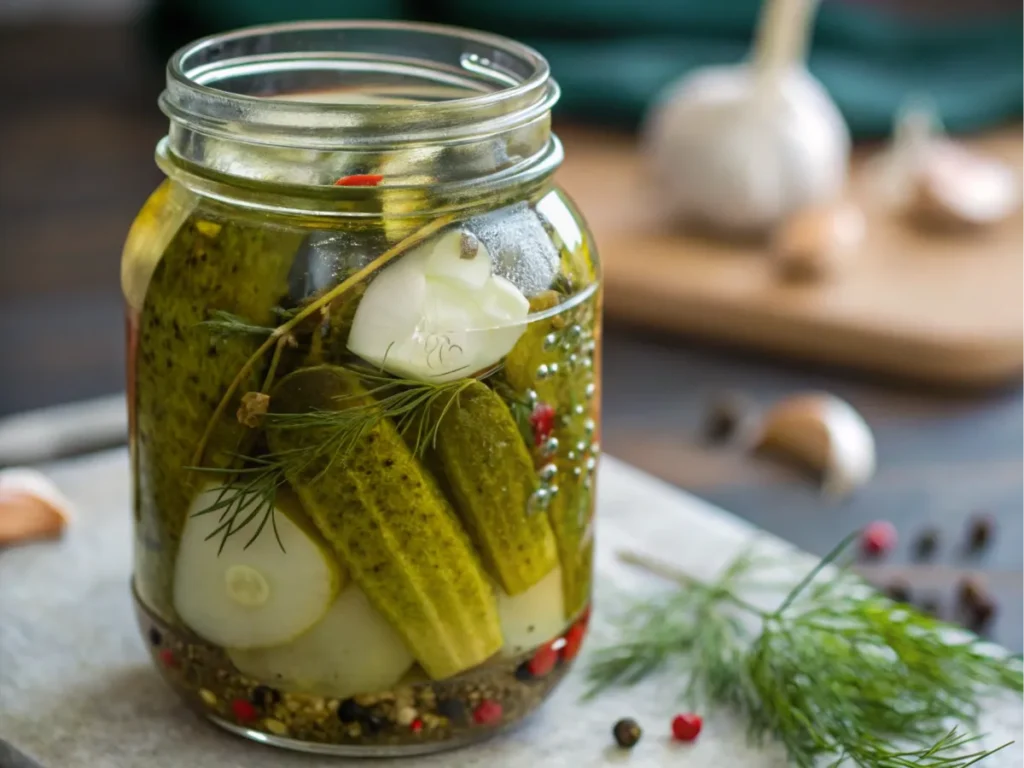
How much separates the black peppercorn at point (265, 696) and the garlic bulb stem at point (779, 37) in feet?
3.91

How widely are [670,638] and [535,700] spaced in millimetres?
141

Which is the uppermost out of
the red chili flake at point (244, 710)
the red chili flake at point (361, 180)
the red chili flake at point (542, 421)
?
the red chili flake at point (361, 180)

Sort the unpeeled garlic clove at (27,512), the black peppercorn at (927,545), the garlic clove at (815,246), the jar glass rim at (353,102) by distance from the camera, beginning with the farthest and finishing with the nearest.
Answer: the garlic clove at (815,246) → the black peppercorn at (927,545) → the unpeeled garlic clove at (27,512) → the jar glass rim at (353,102)

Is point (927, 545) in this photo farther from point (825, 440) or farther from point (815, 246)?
point (815, 246)

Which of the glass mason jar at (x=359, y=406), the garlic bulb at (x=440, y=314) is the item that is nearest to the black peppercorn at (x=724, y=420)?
the glass mason jar at (x=359, y=406)

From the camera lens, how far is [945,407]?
4.72ft

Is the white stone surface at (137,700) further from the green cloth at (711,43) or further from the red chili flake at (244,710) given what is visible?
the green cloth at (711,43)

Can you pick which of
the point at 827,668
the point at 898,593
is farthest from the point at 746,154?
the point at 827,668

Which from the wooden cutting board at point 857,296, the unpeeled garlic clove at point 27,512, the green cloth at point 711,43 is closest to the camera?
the unpeeled garlic clove at point 27,512

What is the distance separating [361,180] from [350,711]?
0.95 feet

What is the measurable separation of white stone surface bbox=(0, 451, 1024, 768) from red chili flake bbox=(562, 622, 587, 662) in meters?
0.05

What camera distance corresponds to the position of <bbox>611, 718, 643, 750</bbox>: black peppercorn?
0.84 metres

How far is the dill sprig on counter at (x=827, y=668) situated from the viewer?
840 mm

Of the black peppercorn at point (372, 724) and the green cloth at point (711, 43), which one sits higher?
the black peppercorn at point (372, 724)
